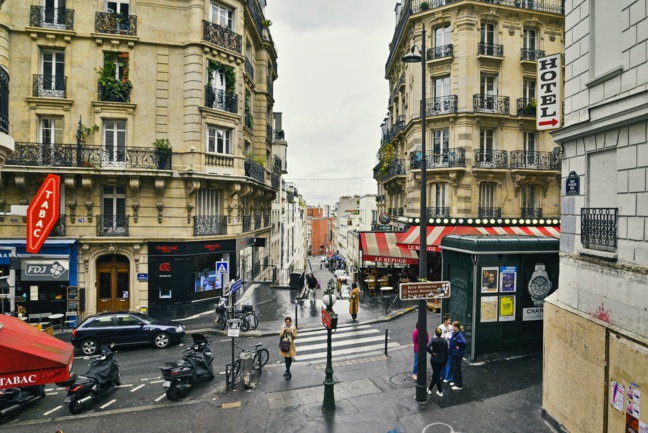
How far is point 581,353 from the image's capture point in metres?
7.61

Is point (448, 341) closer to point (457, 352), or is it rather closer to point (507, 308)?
point (457, 352)

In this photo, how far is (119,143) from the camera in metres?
19.6

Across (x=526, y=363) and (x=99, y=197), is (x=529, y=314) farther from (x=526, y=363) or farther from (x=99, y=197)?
(x=99, y=197)

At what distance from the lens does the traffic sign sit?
9.03 m

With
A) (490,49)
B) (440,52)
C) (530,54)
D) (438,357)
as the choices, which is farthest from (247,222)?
(530,54)

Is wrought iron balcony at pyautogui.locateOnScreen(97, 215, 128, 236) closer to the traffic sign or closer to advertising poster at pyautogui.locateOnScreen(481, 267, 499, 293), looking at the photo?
the traffic sign

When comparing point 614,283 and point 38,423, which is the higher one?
point 614,283

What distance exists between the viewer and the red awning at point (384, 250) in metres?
23.1

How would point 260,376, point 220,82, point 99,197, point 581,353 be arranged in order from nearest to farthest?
1. point 581,353
2. point 260,376
3. point 99,197
4. point 220,82

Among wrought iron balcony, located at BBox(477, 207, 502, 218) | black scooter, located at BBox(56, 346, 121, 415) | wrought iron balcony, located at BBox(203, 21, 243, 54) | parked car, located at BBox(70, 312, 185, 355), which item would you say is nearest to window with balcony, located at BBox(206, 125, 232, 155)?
wrought iron balcony, located at BBox(203, 21, 243, 54)

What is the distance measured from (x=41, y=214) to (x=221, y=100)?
9735 millimetres

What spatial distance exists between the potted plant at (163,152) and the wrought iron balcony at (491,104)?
17375 mm

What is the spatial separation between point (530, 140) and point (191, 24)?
20604 millimetres

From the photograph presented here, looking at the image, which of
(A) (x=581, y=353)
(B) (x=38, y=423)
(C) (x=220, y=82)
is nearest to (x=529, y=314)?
(A) (x=581, y=353)
